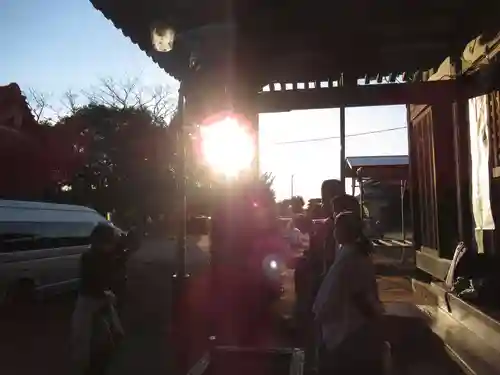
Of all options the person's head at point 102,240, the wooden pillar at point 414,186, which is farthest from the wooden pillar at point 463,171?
the person's head at point 102,240

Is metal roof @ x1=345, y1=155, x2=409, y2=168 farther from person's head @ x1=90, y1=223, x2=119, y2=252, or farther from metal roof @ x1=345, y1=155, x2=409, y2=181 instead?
person's head @ x1=90, y1=223, x2=119, y2=252

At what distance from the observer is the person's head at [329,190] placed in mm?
4871

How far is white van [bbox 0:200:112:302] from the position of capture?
420 inches

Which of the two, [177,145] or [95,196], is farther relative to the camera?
[95,196]

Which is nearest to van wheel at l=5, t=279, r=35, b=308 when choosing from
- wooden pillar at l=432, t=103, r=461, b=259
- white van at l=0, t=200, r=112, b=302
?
white van at l=0, t=200, r=112, b=302

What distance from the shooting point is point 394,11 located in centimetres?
607

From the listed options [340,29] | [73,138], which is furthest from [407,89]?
[73,138]

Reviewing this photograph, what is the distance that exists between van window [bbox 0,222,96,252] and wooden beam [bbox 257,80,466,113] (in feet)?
19.3

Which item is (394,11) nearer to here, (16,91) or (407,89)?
(407,89)

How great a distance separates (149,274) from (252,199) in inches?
501

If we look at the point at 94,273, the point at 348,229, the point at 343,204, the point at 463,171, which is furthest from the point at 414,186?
the point at 348,229

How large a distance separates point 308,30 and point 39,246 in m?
7.54

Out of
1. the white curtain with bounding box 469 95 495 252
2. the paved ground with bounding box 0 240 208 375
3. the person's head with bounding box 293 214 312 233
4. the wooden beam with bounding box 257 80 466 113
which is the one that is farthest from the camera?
the white curtain with bounding box 469 95 495 252

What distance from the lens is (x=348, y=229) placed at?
3.72 m
